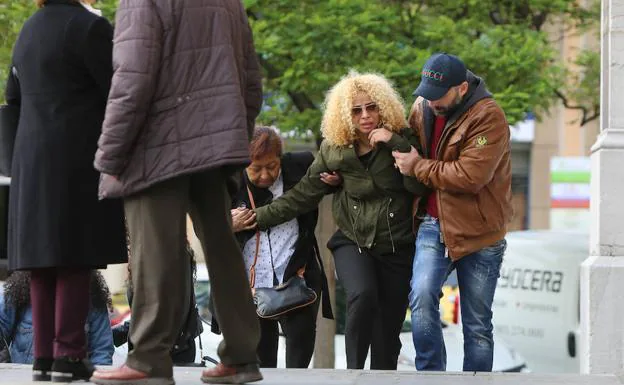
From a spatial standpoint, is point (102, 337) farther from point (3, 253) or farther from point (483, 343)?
point (3, 253)

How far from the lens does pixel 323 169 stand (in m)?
7.50

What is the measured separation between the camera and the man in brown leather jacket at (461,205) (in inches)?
271

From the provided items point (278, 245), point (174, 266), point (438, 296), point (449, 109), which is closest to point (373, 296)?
point (438, 296)

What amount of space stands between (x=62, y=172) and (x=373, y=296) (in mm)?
2060

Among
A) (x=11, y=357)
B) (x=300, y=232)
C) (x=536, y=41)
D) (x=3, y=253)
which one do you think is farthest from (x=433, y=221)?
(x=536, y=41)

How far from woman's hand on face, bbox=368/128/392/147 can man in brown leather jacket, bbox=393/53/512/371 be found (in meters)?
0.11

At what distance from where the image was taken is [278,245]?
7832 mm

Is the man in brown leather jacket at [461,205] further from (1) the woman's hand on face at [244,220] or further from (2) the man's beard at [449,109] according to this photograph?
(1) the woman's hand on face at [244,220]

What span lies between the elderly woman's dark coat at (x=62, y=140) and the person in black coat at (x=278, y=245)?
1863 mm

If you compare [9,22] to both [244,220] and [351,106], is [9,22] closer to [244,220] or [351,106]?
[244,220]

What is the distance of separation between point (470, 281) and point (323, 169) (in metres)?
1.04

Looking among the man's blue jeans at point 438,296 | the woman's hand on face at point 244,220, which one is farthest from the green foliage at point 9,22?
the man's blue jeans at point 438,296

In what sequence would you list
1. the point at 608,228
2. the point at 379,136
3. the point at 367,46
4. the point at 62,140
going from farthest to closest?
1. the point at 367,46
2. the point at 608,228
3. the point at 379,136
4. the point at 62,140

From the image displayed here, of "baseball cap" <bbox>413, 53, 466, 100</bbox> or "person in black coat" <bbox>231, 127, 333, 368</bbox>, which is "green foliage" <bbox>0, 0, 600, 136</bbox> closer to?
"person in black coat" <bbox>231, 127, 333, 368</bbox>
